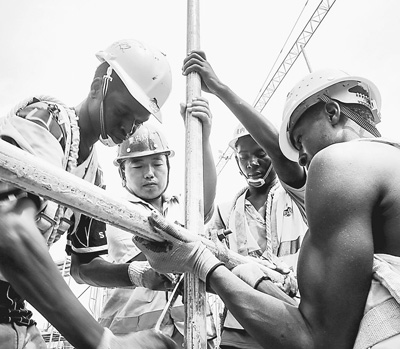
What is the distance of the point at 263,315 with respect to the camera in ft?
5.81

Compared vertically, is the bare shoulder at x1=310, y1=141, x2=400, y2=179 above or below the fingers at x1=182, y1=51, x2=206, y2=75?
below

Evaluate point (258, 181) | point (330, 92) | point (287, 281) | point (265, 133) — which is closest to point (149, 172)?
point (258, 181)

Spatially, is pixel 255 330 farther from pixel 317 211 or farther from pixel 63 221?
pixel 63 221

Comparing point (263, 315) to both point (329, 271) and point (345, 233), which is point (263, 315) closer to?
point (329, 271)

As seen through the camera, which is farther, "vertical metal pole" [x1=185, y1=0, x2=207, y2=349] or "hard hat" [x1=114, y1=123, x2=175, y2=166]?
"hard hat" [x1=114, y1=123, x2=175, y2=166]

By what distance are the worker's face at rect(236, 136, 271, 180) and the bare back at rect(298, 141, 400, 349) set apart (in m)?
Answer: 2.36

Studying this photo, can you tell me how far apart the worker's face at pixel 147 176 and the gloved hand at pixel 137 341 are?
7.24ft

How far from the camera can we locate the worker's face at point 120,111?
2725 millimetres

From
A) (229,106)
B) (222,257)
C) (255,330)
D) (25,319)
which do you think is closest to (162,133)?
(229,106)

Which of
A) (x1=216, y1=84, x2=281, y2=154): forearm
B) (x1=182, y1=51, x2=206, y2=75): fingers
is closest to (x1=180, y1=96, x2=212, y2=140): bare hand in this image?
(x1=182, y1=51, x2=206, y2=75): fingers

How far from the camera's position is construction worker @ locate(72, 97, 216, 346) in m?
2.81

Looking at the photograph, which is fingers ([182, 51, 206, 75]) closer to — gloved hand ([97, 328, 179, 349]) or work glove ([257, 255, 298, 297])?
work glove ([257, 255, 298, 297])

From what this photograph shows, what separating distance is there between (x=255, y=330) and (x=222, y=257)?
0.53 meters

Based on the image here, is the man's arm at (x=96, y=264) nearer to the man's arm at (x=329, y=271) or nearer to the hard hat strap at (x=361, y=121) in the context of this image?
the man's arm at (x=329, y=271)
